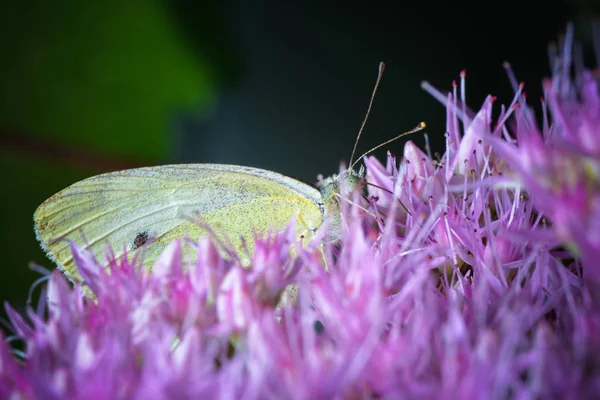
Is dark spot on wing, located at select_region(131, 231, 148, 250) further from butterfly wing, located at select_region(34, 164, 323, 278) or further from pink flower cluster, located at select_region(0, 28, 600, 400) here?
pink flower cluster, located at select_region(0, 28, 600, 400)

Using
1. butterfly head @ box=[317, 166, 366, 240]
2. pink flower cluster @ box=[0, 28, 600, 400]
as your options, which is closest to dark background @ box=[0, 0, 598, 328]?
butterfly head @ box=[317, 166, 366, 240]

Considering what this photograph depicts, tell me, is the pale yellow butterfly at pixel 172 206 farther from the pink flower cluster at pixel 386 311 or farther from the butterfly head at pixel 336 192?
the pink flower cluster at pixel 386 311

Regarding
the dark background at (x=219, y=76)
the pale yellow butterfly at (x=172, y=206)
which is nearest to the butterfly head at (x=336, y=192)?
the pale yellow butterfly at (x=172, y=206)

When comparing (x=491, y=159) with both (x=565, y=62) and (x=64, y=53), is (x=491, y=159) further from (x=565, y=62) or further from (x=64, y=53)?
(x=64, y=53)

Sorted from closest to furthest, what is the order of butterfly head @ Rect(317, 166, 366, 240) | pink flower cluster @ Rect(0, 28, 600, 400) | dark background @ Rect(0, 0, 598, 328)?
1. pink flower cluster @ Rect(0, 28, 600, 400)
2. butterfly head @ Rect(317, 166, 366, 240)
3. dark background @ Rect(0, 0, 598, 328)

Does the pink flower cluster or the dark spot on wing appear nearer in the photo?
the pink flower cluster

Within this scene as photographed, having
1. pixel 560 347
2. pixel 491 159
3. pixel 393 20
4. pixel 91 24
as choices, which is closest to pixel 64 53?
pixel 91 24
